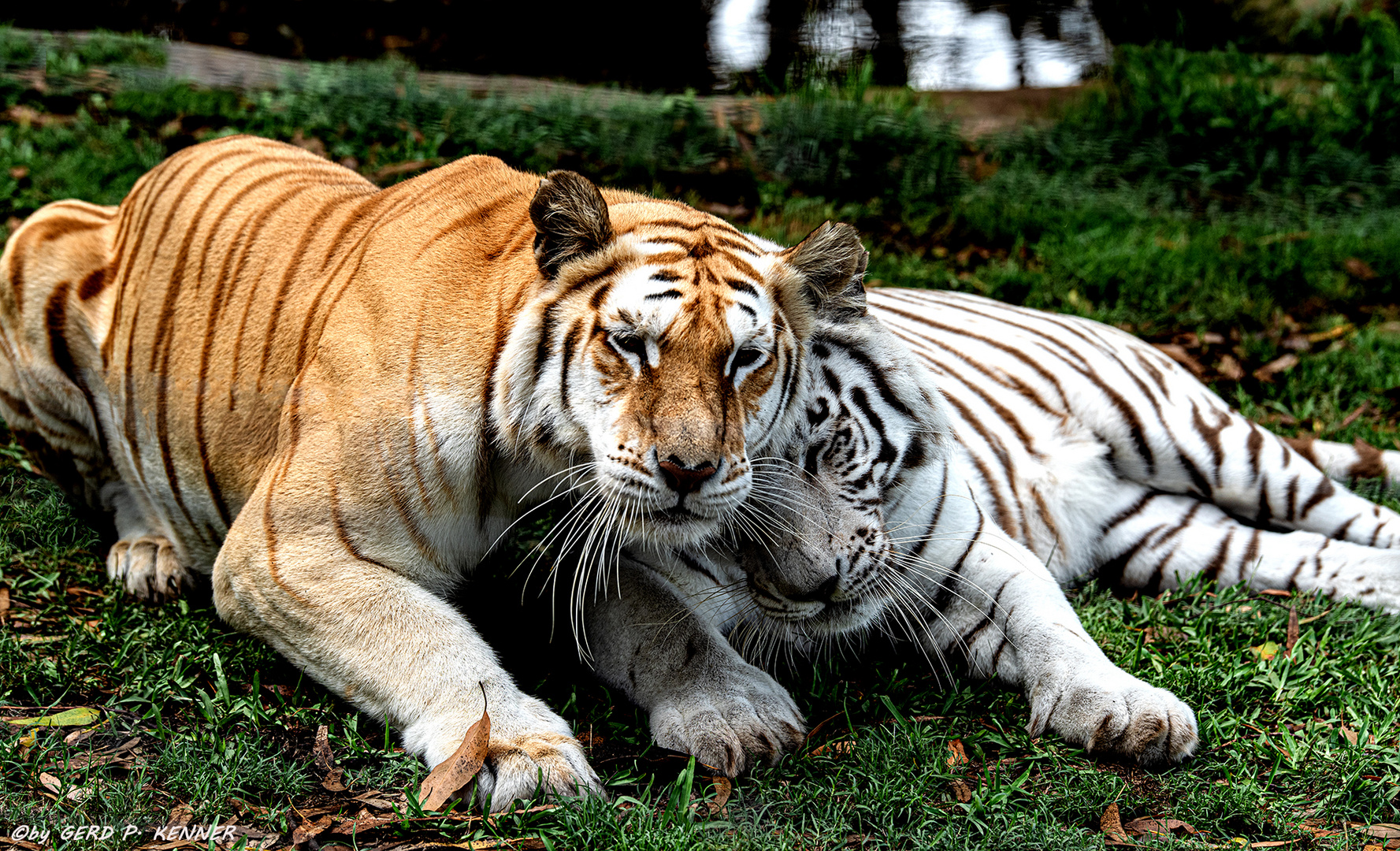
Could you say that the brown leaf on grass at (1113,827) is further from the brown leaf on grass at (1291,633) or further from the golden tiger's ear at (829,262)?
the golden tiger's ear at (829,262)

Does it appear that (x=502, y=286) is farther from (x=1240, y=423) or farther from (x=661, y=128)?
(x=661, y=128)

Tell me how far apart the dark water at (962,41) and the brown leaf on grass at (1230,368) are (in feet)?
8.61

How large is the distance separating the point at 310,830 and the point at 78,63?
18.5 ft

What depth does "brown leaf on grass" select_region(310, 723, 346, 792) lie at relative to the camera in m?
2.14

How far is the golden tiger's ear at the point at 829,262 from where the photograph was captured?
7.72 feet

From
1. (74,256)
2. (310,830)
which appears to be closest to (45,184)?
(74,256)

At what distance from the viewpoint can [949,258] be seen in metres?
5.61

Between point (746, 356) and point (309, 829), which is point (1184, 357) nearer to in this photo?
point (746, 356)

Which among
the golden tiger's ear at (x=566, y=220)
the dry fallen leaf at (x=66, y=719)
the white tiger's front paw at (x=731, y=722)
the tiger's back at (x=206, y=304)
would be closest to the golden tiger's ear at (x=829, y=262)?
the golden tiger's ear at (x=566, y=220)

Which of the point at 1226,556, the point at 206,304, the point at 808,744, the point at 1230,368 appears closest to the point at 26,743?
the point at 206,304

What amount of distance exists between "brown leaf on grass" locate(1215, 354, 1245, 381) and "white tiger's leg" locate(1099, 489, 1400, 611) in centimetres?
144

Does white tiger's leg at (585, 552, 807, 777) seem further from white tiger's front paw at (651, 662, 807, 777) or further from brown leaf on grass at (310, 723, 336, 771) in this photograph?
brown leaf on grass at (310, 723, 336, 771)

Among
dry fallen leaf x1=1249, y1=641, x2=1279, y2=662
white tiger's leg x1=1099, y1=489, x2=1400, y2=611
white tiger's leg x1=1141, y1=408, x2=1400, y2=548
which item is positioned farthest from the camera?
white tiger's leg x1=1141, y1=408, x2=1400, y2=548

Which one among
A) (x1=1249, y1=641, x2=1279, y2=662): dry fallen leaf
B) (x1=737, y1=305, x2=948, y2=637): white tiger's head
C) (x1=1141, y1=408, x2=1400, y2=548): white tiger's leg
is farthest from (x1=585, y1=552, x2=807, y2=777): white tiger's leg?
(x1=1141, y1=408, x2=1400, y2=548): white tiger's leg
